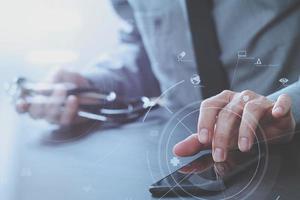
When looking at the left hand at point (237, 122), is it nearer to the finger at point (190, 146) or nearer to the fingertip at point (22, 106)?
the finger at point (190, 146)

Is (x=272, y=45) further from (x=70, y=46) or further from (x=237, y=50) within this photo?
(x=70, y=46)

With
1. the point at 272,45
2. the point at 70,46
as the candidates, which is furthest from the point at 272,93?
the point at 70,46

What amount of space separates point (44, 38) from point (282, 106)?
0.36m

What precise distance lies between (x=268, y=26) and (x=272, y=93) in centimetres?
8

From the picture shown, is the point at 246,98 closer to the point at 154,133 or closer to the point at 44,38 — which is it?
the point at 154,133

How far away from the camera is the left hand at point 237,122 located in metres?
0.48

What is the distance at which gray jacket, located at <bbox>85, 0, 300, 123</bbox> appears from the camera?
0.49m

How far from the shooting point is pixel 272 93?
49 cm

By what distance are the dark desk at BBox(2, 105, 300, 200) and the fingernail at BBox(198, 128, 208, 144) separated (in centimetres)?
2

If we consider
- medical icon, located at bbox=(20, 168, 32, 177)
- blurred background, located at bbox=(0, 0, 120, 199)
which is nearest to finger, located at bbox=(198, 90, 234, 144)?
blurred background, located at bbox=(0, 0, 120, 199)

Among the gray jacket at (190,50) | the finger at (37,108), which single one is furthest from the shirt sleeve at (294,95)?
the finger at (37,108)

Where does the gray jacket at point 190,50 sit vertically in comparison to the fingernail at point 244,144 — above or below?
above

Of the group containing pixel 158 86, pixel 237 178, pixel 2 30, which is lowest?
pixel 237 178

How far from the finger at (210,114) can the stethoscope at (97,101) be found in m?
0.07
